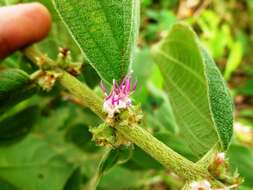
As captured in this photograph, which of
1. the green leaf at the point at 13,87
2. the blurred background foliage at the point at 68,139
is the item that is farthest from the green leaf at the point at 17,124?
the green leaf at the point at 13,87

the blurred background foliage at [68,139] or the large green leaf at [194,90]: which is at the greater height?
the large green leaf at [194,90]

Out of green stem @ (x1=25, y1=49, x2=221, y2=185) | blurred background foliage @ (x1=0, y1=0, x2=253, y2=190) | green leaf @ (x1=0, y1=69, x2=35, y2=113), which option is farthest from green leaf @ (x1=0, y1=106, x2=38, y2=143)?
green stem @ (x1=25, y1=49, x2=221, y2=185)

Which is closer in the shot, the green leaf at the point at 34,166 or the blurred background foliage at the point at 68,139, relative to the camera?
the blurred background foliage at the point at 68,139

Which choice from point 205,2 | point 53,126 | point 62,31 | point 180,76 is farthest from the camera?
point 205,2

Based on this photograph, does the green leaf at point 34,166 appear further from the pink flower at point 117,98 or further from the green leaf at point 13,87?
the pink flower at point 117,98

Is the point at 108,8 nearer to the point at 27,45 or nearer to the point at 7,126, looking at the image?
the point at 27,45

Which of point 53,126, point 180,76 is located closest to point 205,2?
point 53,126
